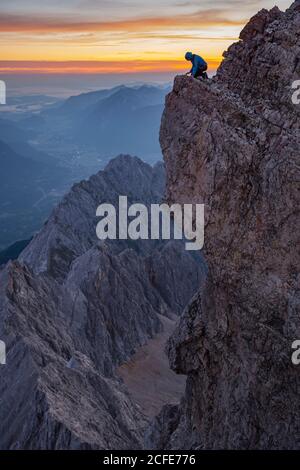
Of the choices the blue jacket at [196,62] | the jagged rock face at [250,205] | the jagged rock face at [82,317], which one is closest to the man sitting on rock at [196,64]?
the blue jacket at [196,62]

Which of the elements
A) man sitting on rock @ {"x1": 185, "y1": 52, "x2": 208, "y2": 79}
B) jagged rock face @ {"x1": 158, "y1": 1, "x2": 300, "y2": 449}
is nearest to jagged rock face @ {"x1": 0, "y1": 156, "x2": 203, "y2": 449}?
jagged rock face @ {"x1": 158, "y1": 1, "x2": 300, "y2": 449}

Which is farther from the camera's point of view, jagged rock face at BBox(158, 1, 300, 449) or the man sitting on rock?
the man sitting on rock

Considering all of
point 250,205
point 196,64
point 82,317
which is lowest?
point 82,317

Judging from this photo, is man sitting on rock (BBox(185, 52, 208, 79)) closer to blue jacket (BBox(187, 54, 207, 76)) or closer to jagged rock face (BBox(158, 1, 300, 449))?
blue jacket (BBox(187, 54, 207, 76))

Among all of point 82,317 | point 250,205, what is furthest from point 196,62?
point 82,317

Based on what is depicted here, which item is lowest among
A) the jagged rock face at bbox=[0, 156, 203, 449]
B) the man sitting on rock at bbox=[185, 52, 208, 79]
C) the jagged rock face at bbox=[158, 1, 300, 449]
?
the jagged rock face at bbox=[0, 156, 203, 449]

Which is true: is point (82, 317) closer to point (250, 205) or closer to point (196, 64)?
point (196, 64)
